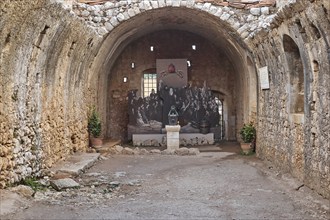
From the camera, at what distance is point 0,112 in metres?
6.66

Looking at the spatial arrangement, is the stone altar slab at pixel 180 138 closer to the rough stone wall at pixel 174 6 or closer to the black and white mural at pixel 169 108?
the black and white mural at pixel 169 108

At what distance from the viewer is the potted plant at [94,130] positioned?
533 inches

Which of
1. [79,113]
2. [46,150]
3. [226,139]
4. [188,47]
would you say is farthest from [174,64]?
[46,150]

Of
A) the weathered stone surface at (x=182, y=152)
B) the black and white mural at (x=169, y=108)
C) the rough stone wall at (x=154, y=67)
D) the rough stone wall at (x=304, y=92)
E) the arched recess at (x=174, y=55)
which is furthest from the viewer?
the rough stone wall at (x=154, y=67)

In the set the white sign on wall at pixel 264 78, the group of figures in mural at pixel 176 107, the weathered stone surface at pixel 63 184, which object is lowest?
the weathered stone surface at pixel 63 184

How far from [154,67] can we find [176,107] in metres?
1.98

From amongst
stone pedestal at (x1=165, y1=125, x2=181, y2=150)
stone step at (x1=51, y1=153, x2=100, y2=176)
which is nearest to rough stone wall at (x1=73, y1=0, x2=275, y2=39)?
stone step at (x1=51, y1=153, x2=100, y2=176)

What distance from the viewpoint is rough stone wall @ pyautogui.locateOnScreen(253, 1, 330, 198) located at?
268 inches

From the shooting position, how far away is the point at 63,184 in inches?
309

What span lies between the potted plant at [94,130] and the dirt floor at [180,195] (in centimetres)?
252

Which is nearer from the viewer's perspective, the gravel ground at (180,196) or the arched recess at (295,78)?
the gravel ground at (180,196)

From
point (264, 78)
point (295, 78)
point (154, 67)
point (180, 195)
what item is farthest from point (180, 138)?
point (180, 195)

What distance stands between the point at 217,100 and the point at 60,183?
1115 centimetres

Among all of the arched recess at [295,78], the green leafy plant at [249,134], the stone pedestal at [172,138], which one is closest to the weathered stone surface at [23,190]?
the arched recess at [295,78]
